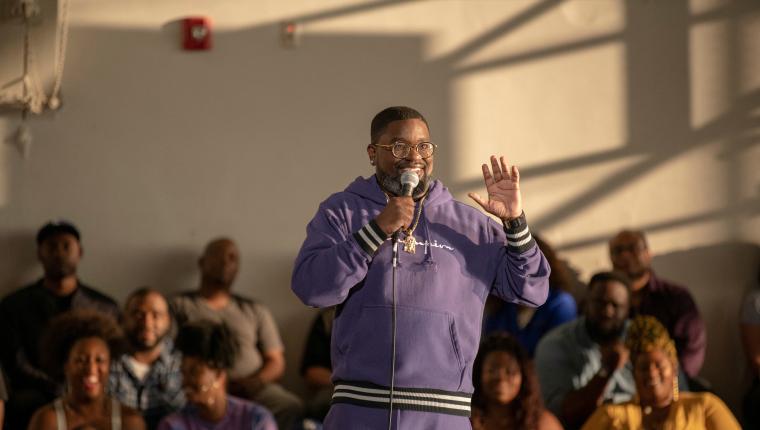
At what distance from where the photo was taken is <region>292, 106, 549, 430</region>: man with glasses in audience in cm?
299

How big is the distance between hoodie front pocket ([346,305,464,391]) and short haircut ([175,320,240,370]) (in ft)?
6.65

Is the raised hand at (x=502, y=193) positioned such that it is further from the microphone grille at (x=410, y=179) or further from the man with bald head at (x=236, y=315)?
the man with bald head at (x=236, y=315)

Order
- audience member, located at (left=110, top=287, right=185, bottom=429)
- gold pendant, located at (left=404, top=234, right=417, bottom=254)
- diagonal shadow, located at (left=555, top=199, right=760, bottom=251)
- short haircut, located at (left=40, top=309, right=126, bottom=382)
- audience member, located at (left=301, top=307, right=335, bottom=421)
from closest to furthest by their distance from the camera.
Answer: gold pendant, located at (left=404, top=234, right=417, bottom=254) → short haircut, located at (left=40, top=309, right=126, bottom=382) → audience member, located at (left=110, top=287, right=185, bottom=429) → audience member, located at (left=301, top=307, right=335, bottom=421) → diagonal shadow, located at (left=555, top=199, right=760, bottom=251)

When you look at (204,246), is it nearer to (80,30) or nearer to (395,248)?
(80,30)

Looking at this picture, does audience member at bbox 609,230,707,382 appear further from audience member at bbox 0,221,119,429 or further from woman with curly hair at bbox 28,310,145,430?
woman with curly hair at bbox 28,310,145,430

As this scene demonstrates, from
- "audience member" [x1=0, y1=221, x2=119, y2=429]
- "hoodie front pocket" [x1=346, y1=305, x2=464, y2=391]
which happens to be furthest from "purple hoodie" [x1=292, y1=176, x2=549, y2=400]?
"audience member" [x1=0, y1=221, x2=119, y2=429]

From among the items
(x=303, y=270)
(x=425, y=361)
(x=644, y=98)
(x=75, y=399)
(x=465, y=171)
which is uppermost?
(x=644, y=98)

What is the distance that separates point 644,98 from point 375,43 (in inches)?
60.7

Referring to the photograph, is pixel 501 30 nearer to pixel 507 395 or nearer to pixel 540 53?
pixel 540 53

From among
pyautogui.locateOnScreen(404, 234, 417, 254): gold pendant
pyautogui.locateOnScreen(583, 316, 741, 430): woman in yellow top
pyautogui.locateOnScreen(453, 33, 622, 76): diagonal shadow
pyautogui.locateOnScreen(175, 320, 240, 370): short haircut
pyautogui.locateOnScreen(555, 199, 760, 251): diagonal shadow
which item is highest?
pyautogui.locateOnScreen(453, 33, 622, 76): diagonal shadow

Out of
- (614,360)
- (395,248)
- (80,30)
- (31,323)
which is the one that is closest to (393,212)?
(395,248)

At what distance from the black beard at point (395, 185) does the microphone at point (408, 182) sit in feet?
0.10

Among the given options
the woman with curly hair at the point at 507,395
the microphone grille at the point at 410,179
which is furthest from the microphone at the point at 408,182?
the woman with curly hair at the point at 507,395

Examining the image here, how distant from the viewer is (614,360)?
5.51 metres
